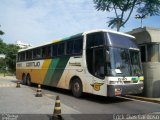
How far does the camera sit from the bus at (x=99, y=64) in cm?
1118

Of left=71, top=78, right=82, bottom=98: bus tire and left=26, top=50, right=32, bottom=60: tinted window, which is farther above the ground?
left=26, top=50, right=32, bottom=60: tinted window

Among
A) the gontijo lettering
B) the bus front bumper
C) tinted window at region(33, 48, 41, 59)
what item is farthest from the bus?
the gontijo lettering

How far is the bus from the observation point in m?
11.2

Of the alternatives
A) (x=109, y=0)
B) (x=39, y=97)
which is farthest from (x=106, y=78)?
(x=109, y=0)

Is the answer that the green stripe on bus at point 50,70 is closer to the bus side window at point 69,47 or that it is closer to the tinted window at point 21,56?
the bus side window at point 69,47

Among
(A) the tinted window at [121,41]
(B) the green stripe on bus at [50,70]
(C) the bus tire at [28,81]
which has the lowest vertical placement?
(C) the bus tire at [28,81]

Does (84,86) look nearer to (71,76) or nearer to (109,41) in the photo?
(71,76)

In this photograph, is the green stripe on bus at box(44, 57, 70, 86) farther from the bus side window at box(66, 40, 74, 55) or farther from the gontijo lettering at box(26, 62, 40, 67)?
the gontijo lettering at box(26, 62, 40, 67)

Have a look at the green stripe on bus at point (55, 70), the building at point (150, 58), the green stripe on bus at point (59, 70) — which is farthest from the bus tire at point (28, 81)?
the building at point (150, 58)

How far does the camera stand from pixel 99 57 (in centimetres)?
1166

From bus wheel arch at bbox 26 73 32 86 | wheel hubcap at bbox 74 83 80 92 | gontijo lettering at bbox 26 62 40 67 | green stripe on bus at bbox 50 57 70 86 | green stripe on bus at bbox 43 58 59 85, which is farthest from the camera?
bus wheel arch at bbox 26 73 32 86

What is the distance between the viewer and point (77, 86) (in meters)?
13.4

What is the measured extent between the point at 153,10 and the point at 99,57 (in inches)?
480

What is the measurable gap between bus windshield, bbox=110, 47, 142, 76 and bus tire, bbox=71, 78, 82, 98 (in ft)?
8.75
